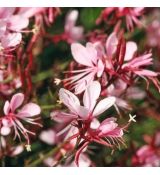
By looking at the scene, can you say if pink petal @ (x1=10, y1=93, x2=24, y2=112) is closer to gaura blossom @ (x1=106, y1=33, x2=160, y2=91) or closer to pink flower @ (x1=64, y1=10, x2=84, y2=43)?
gaura blossom @ (x1=106, y1=33, x2=160, y2=91)

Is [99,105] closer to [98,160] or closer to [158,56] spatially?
[98,160]

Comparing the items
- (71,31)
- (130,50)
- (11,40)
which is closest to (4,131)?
(11,40)

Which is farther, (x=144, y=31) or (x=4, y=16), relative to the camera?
(x=144, y=31)

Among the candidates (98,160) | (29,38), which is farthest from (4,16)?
(98,160)

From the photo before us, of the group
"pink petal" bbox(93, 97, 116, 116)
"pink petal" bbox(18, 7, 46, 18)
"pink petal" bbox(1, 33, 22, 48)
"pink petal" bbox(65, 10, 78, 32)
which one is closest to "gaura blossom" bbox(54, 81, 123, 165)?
"pink petal" bbox(93, 97, 116, 116)

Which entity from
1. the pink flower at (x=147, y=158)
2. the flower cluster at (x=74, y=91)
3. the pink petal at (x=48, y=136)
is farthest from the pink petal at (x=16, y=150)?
the pink flower at (x=147, y=158)

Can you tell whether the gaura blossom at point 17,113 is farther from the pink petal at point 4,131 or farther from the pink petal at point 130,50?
the pink petal at point 130,50

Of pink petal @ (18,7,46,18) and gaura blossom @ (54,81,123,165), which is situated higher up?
pink petal @ (18,7,46,18)
